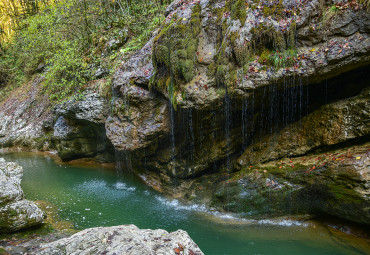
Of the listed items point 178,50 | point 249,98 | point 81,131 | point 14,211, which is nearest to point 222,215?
point 249,98

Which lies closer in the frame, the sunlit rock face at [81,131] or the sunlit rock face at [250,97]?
the sunlit rock face at [250,97]

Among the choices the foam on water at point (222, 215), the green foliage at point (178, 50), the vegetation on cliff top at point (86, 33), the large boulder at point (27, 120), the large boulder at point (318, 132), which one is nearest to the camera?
the large boulder at point (318, 132)

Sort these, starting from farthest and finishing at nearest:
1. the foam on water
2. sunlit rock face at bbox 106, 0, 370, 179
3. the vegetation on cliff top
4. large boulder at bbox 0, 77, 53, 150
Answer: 1. large boulder at bbox 0, 77, 53, 150
2. the vegetation on cliff top
3. the foam on water
4. sunlit rock face at bbox 106, 0, 370, 179

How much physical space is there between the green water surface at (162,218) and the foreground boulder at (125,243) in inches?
117

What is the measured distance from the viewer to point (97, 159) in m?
13.4

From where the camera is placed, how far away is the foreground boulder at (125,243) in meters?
2.87

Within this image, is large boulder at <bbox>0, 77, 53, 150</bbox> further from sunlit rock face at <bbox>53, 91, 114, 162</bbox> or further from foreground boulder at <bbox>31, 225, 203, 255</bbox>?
foreground boulder at <bbox>31, 225, 203, 255</bbox>

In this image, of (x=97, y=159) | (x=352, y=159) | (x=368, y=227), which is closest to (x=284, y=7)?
(x=352, y=159)

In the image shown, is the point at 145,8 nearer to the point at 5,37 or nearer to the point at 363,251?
the point at 363,251

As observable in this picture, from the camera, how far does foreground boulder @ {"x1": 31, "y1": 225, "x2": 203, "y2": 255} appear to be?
9.42 ft

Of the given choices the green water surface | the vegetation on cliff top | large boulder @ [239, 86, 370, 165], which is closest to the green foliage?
large boulder @ [239, 86, 370, 165]

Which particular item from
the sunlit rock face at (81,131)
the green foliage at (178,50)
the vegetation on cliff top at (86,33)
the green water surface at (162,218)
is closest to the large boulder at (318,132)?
the green water surface at (162,218)

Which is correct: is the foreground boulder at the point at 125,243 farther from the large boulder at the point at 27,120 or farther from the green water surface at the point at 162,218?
the large boulder at the point at 27,120

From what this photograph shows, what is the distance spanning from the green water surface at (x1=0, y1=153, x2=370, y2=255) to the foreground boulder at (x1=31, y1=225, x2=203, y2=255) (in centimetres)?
297
